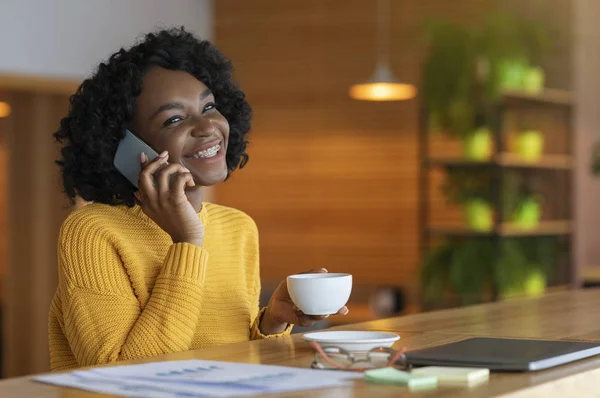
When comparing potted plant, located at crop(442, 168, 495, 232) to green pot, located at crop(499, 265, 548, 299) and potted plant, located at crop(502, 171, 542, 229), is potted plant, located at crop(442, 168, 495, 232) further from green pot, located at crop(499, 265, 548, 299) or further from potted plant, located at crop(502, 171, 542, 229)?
green pot, located at crop(499, 265, 548, 299)

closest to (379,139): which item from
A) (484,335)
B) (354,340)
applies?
(484,335)

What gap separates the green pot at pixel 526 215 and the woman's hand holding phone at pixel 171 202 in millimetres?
4189

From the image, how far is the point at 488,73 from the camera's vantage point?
5.63 m

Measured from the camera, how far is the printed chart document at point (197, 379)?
1.10m

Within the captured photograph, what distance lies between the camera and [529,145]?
19.2ft

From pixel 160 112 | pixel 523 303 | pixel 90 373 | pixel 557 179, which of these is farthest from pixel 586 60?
pixel 90 373

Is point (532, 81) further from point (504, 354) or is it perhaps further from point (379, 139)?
point (504, 354)

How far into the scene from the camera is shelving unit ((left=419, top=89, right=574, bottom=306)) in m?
5.67

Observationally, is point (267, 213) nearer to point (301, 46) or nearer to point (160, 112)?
point (301, 46)

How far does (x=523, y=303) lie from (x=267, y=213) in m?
5.55

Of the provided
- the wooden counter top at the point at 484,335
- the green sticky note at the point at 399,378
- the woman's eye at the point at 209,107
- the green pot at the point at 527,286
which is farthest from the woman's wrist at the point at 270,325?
the green pot at the point at 527,286

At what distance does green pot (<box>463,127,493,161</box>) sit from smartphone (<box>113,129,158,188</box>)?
3.89 meters

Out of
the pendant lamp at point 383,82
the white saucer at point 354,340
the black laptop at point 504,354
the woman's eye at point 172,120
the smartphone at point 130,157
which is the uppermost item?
the pendant lamp at point 383,82

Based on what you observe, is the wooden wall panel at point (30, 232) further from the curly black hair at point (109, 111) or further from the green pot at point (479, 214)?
the curly black hair at point (109, 111)
